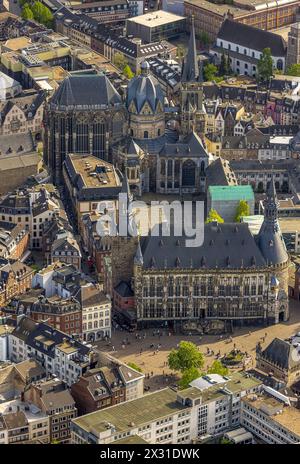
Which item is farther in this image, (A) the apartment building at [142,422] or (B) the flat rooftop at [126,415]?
(B) the flat rooftop at [126,415]

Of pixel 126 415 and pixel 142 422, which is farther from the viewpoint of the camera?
pixel 126 415

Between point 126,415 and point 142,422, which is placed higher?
point 126,415

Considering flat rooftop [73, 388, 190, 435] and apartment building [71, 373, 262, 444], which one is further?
flat rooftop [73, 388, 190, 435]

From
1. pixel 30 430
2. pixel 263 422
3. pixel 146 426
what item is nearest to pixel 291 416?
pixel 263 422
